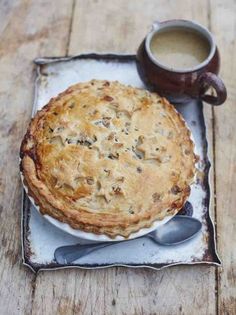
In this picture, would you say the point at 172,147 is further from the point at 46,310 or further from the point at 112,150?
the point at 46,310

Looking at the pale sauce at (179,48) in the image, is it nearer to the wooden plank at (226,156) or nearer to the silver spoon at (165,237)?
the wooden plank at (226,156)

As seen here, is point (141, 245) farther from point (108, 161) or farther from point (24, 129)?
point (24, 129)

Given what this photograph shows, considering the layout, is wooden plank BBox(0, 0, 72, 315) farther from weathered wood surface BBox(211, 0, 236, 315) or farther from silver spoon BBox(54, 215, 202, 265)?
weathered wood surface BBox(211, 0, 236, 315)

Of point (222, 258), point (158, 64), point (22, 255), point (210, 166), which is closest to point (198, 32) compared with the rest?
point (158, 64)

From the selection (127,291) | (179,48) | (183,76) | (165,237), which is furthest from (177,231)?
(179,48)

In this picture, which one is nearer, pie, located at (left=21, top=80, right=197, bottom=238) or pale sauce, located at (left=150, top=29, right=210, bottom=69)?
pie, located at (left=21, top=80, right=197, bottom=238)

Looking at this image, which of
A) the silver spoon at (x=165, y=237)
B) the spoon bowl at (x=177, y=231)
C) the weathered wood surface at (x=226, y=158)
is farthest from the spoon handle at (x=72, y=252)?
the weathered wood surface at (x=226, y=158)

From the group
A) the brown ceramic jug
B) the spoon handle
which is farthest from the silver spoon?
the brown ceramic jug
